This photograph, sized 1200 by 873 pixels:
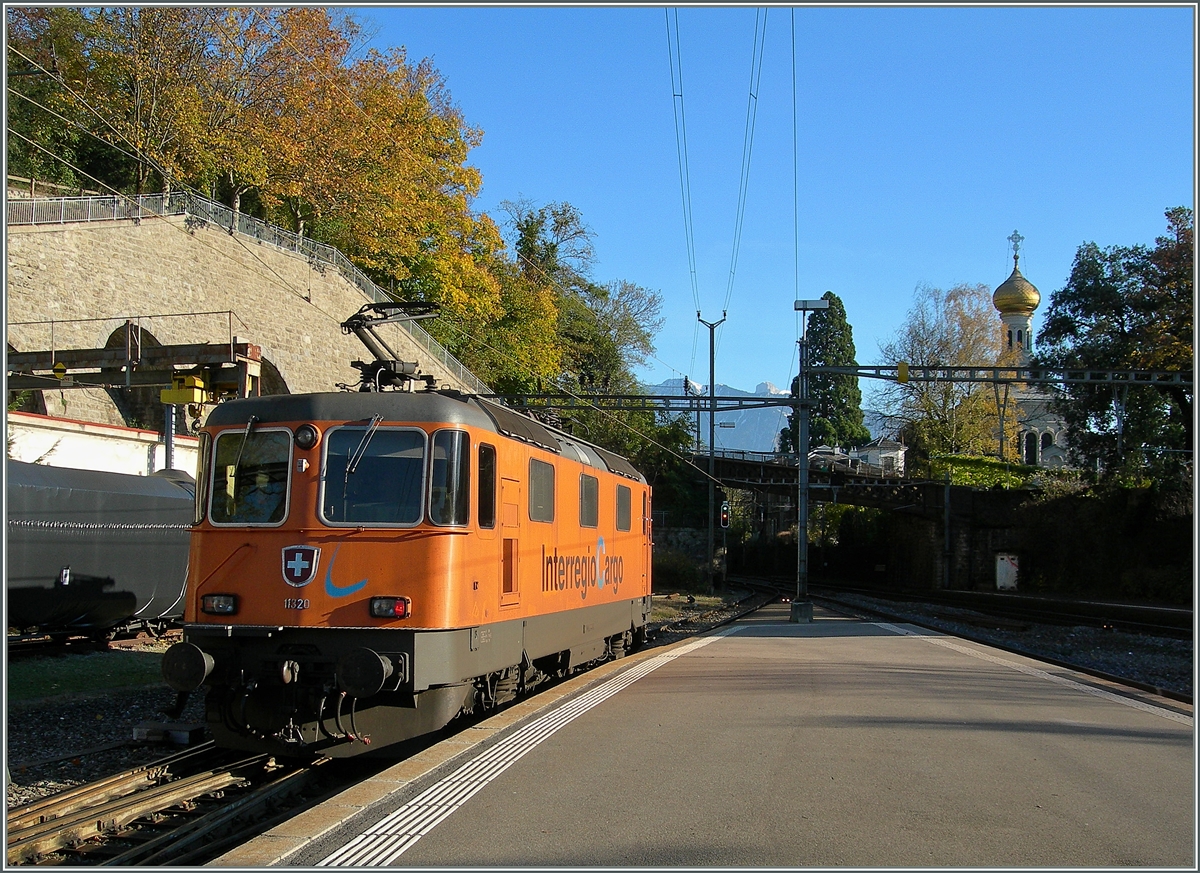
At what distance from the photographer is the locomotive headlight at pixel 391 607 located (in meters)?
7.91

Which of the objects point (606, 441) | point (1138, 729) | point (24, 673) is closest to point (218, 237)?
point (24, 673)

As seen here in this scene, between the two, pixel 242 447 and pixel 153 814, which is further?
pixel 242 447

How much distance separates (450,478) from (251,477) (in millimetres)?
1773

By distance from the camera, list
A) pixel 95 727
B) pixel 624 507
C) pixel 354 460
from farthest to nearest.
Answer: pixel 624 507 → pixel 95 727 → pixel 354 460

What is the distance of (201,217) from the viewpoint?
32.3 m

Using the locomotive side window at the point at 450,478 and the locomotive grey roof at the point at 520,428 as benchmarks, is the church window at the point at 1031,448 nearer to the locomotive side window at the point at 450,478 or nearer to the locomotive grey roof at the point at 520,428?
the locomotive grey roof at the point at 520,428

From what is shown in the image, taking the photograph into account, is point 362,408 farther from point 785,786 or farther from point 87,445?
point 87,445

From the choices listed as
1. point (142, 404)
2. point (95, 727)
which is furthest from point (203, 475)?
point (142, 404)

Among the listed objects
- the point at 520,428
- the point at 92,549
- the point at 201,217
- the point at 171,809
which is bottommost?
the point at 171,809

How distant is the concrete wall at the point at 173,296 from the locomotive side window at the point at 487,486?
17.1 metres

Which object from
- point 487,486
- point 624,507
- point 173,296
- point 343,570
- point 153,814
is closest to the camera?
point 153,814

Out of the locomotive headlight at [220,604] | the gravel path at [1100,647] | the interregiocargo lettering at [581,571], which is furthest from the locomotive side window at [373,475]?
the gravel path at [1100,647]

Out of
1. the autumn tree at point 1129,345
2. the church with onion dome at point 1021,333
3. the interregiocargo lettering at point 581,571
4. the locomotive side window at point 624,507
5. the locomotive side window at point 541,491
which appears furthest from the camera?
the church with onion dome at point 1021,333

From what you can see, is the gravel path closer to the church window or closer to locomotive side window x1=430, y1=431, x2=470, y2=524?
locomotive side window x1=430, y1=431, x2=470, y2=524
